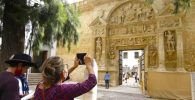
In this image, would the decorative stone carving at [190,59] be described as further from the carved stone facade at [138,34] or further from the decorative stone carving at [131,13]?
the decorative stone carving at [131,13]

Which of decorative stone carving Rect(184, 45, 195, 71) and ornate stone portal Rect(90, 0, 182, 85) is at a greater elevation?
ornate stone portal Rect(90, 0, 182, 85)

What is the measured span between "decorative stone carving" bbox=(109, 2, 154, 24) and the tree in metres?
9.78

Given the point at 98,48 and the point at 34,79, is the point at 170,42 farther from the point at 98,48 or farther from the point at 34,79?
the point at 34,79

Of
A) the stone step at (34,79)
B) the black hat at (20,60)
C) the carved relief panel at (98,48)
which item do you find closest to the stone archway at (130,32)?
the carved relief panel at (98,48)

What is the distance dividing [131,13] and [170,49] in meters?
3.78

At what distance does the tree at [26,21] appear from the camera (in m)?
5.00

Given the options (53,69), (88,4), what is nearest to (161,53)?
(88,4)

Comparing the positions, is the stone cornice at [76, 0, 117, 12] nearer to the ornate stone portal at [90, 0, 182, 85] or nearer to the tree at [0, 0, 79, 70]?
the ornate stone portal at [90, 0, 182, 85]

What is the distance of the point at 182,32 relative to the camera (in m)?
13.4

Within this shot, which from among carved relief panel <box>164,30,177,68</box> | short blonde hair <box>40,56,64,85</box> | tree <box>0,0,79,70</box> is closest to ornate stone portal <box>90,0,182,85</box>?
carved relief panel <box>164,30,177,68</box>

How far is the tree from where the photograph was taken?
16.4ft

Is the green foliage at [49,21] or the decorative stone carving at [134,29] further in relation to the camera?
the decorative stone carving at [134,29]

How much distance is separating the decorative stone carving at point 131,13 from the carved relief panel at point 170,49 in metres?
1.92

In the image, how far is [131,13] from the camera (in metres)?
15.7
